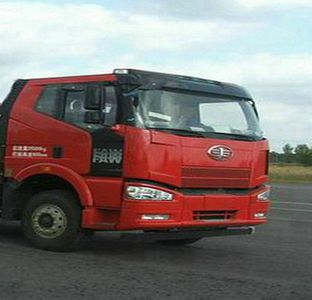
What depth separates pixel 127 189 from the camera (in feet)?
30.3

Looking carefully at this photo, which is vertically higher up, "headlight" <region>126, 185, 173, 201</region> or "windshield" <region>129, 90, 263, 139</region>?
"windshield" <region>129, 90, 263, 139</region>

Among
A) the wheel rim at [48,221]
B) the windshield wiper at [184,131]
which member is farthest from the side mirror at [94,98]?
the wheel rim at [48,221]

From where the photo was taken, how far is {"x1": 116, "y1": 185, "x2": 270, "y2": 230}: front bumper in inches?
363

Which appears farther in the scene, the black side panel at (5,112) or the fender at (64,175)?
the black side panel at (5,112)

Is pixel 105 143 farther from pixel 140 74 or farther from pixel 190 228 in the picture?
pixel 190 228

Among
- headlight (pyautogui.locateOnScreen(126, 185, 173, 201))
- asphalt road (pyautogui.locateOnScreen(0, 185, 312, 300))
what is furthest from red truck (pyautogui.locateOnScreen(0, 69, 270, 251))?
asphalt road (pyautogui.locateOnScreen(0, 185, 312, 300))

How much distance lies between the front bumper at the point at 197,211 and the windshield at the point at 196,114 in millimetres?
853

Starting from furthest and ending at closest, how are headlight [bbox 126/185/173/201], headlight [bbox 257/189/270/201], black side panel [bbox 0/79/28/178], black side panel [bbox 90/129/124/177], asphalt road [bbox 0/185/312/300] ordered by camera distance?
black side panel [bbox 0/79/28/178]
headlight [bbox 257/189/270/201]
black side panel [bbox 90/129/124/177]
headlight [bbox 126/185/173/201]
asphalt road [bbox 0/185/312/300]

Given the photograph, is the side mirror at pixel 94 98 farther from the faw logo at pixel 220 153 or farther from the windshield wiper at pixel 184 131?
the faw logo at pixel 220 153

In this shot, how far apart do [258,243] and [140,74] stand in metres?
3.70

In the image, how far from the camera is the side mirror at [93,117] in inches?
370

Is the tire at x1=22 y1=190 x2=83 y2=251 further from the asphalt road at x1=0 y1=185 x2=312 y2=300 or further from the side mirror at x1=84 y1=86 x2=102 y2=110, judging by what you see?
the side mirror at x1=84 y1=86 x2=102 y2=110

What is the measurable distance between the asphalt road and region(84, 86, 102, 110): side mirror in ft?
6.50

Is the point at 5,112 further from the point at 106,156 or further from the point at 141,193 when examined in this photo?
the point at 141,193
